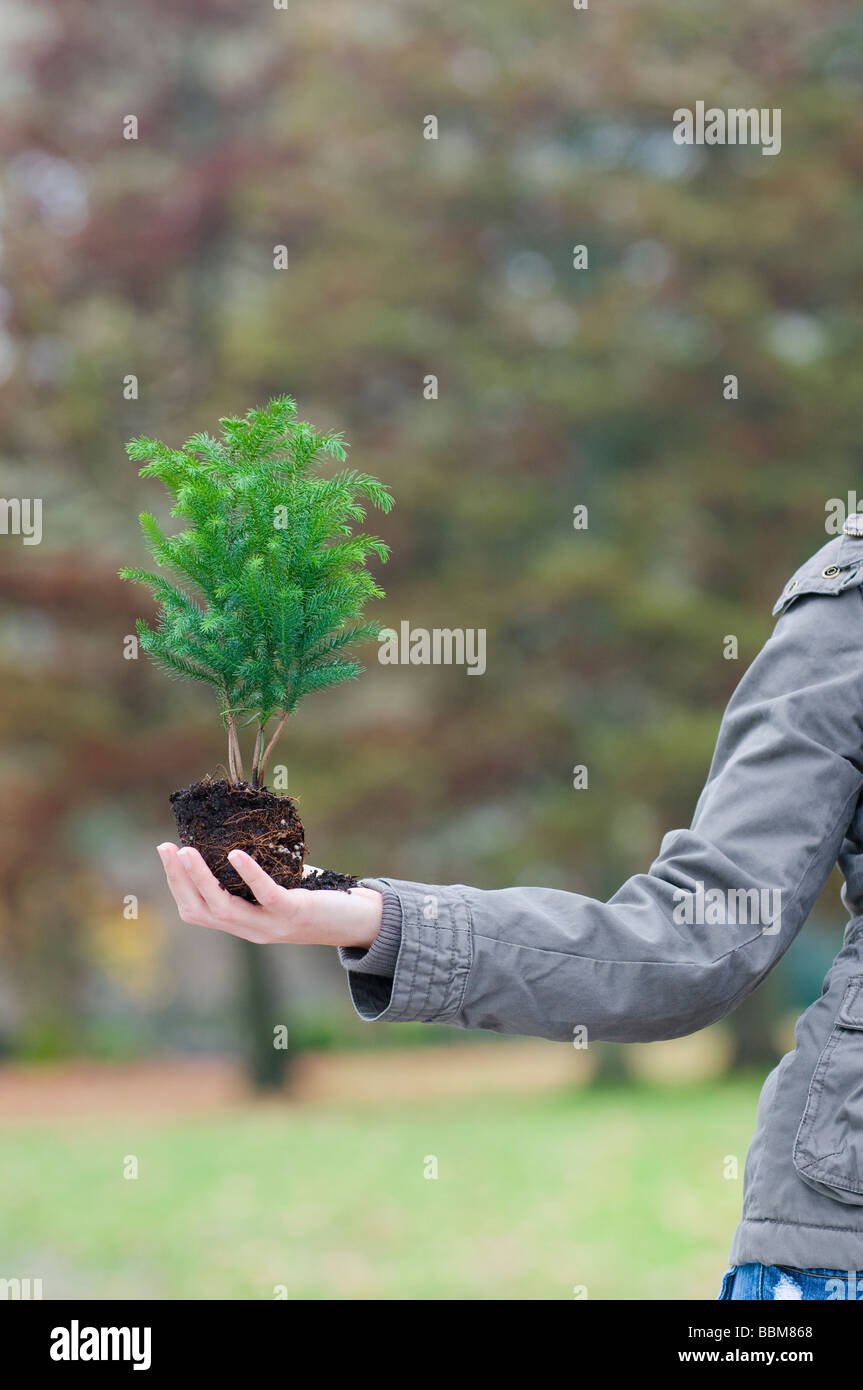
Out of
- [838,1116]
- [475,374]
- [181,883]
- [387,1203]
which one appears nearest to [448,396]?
[475,374]

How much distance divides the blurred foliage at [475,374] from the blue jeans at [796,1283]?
8757 mm

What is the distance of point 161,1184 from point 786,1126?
7.85 m

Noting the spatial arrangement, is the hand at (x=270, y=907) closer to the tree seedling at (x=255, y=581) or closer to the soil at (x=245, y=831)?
the soil at (x=245, y=831)

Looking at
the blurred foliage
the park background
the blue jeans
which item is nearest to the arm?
the blue jeans

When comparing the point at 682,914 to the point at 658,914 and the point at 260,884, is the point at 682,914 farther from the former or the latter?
the point at 260,884

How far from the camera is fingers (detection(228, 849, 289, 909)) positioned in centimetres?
133

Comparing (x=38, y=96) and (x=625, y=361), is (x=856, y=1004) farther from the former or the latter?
(x=38, y=96)

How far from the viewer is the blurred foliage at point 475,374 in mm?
10531

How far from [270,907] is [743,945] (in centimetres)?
44

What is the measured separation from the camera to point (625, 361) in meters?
10.9

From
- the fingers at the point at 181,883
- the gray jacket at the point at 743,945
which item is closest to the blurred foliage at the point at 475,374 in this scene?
the gray jacket at the point at 743,945

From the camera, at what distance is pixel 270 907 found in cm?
134

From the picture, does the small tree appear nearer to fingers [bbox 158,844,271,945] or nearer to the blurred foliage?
fingers [bbox 158,844,271,945]
